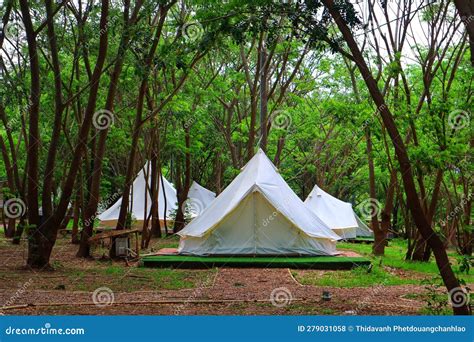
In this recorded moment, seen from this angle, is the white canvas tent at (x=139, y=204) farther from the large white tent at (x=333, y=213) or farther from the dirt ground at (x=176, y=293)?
the dirt ground at (x=176, y=293)

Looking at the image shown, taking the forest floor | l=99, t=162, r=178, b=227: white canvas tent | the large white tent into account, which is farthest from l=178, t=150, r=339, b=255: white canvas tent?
the large white tent

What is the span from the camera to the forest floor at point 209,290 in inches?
311

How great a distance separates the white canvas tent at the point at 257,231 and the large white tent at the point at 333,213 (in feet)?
37.1

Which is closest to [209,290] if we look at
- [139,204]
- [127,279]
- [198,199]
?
[127,279]

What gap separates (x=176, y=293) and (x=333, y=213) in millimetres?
18319

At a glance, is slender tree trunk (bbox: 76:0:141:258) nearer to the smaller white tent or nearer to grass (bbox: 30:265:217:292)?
grass (bbox: 30:265:217:292)

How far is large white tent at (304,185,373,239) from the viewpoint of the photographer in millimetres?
27031

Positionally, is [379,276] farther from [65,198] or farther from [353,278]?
[65,198]

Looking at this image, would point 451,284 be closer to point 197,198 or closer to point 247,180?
point 247,180

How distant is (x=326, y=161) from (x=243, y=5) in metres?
24.1

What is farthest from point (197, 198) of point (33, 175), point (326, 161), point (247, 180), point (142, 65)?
point (142, 65)

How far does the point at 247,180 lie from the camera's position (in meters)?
16.2

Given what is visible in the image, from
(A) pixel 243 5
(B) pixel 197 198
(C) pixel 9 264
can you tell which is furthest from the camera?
(B) pixel 197 198

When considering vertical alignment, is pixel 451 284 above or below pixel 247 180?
below
